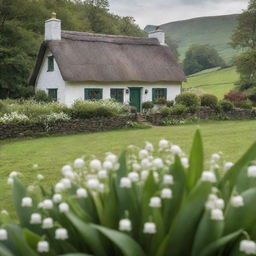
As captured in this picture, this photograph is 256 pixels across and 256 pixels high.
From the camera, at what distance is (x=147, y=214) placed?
2.66 m

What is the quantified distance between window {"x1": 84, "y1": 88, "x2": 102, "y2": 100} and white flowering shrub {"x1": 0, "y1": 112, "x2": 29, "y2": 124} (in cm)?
808

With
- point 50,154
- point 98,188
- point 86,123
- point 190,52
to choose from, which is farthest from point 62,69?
point 190,52

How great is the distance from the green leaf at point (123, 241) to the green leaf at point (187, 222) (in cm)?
18

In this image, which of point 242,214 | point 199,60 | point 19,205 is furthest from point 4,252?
point 199,60

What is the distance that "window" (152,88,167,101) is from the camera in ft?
91.5

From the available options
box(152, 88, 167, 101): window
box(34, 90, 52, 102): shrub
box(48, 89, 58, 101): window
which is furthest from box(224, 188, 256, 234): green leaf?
box(152, 88, 167, 101): window

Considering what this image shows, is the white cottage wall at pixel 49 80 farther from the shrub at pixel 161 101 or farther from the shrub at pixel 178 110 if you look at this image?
the shrub at pixel 178 110

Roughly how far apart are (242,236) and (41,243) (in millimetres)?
1370

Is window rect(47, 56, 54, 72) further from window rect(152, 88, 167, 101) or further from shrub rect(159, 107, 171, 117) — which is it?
shrub rect(159, 107, 171, 117)

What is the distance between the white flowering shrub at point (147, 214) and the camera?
8.01 feet

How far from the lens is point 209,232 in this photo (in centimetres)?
246

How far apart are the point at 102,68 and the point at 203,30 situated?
144357 millimetres

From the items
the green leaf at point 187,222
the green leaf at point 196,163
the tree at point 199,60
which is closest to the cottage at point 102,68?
the green leaf at point 196,163

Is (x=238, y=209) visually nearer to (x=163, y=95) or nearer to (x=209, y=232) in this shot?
(x=209, y=232)
